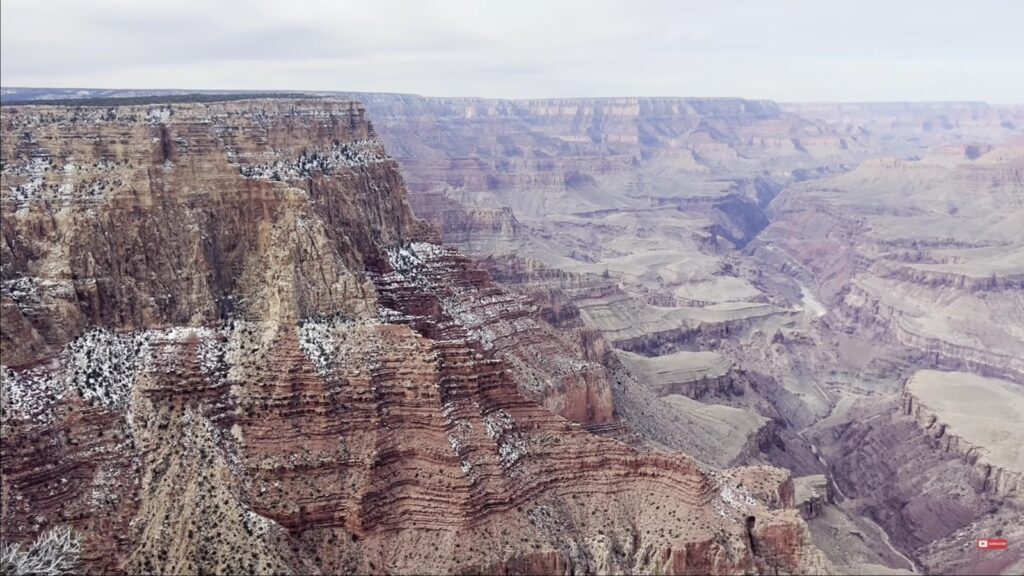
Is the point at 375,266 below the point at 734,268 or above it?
above

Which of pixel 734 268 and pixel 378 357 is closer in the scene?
pixel 378 357

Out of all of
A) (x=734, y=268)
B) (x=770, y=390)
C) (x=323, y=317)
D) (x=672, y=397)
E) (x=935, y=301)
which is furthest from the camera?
(x=734, y=268)

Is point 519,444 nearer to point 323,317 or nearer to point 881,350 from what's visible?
point 323,317

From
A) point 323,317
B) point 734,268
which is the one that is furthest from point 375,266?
point 734,268

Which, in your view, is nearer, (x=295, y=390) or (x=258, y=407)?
(x=258, y=407)

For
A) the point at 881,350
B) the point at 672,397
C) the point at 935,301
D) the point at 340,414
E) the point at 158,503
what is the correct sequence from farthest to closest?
the point at 935,301 → the point at 881,350 → the point at 672,397 → the point at 340,414 → the point at 158,503

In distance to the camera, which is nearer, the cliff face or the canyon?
the cliff face

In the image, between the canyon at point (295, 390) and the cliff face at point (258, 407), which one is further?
the canyon at point (295, 390)

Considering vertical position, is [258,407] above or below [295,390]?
below
